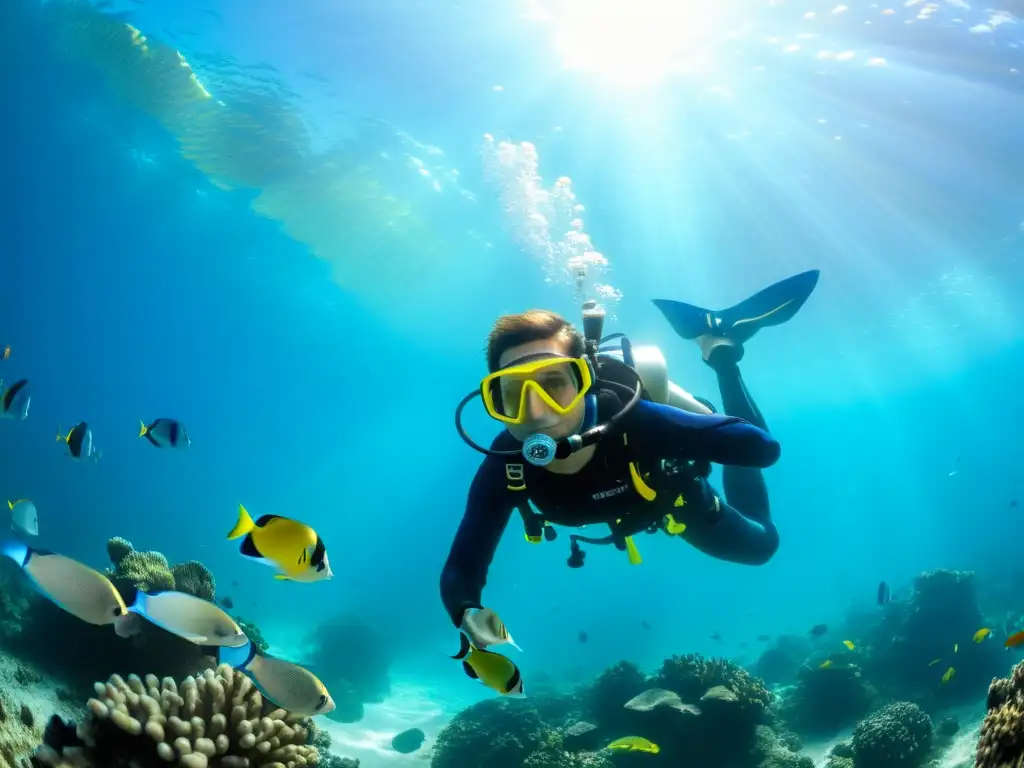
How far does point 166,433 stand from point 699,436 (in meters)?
6.15

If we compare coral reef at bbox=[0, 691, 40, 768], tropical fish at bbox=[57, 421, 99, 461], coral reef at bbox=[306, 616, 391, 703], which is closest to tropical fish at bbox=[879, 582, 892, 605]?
coral reef at bbox=[0, 691, 40, 768]

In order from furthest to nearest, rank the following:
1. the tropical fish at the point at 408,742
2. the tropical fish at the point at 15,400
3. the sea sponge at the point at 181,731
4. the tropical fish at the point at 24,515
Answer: the tropical fish at the point at 408,742 → the tropical fish at the point at 15,400 → the tropical fish at the point at 24,515 → the sea sponge at the point at 181,731

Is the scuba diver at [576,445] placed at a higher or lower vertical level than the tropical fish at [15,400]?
lower

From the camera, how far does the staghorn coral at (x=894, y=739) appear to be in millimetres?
A: 8195

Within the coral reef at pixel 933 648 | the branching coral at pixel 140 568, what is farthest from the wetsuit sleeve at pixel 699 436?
the coral reef at pixel 933 648

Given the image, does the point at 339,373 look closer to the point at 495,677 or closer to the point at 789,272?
the point at 789,272

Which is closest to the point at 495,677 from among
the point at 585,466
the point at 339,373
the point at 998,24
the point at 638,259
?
the point at 585,466

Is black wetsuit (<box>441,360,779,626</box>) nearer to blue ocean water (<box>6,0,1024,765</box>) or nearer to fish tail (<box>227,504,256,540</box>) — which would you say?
fish tail (<box>227,504,256,540</box>)

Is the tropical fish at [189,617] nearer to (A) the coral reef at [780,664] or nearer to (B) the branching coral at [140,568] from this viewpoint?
(B) the branching coral at [140,568]

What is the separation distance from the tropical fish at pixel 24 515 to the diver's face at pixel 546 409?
5.74 meters

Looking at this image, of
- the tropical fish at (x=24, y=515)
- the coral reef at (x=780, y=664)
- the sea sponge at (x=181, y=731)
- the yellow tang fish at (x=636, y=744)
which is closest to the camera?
the sea sponge at (x=181, y=731)

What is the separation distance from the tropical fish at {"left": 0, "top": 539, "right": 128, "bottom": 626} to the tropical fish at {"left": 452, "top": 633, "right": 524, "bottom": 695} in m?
1.70

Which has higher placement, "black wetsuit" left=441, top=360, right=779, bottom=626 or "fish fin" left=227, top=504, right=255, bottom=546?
"black wetsuit" left=441, top=360, right=779, bottom=626

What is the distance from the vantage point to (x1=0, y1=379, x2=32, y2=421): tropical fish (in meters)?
6.65
